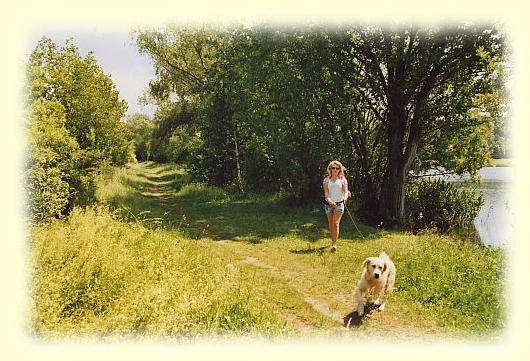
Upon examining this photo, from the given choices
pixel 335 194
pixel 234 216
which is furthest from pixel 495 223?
pixel 234 216

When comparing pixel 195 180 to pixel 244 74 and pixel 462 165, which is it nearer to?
pixel 244 74

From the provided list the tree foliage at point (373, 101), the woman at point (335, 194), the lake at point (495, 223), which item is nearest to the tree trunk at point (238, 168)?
the tree foliage at point (373, 101)

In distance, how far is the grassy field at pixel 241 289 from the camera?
→ 512cm

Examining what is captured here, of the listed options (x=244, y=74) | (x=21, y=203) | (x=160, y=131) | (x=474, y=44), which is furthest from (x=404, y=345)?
(x=160, y=131)

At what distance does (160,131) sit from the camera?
38.2 meters

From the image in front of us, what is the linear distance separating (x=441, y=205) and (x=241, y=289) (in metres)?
13.3

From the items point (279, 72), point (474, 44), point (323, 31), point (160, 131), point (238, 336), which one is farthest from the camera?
point (160, 131)

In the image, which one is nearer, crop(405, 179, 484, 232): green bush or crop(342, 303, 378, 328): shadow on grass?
crop(342, 303, 378, 328): shadow on grass

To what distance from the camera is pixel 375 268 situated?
21.4 feet

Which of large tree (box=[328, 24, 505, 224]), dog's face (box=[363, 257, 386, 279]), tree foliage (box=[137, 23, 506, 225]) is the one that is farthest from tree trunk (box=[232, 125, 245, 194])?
dog's face (box=[363, 257, 386, 279])

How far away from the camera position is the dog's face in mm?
6496

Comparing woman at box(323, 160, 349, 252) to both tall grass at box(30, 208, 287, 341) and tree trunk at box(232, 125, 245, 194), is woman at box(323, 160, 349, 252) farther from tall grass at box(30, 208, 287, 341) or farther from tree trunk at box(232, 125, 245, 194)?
tree trunk at box(232, 125, 245, 194)

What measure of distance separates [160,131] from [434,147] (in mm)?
27262

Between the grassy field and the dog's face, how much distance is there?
688mm
